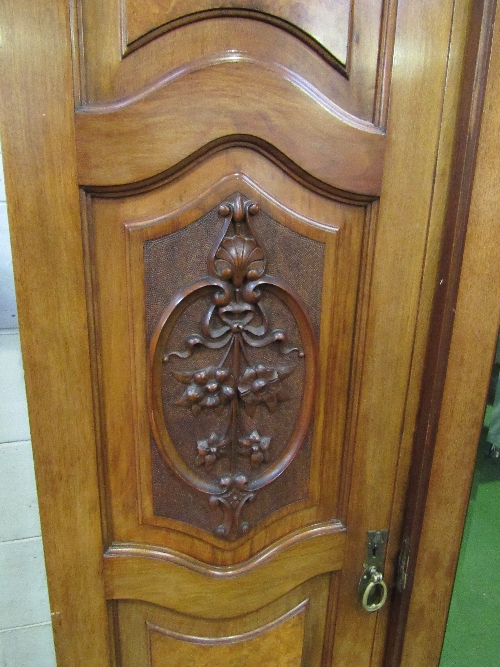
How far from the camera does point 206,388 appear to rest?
0.67 m

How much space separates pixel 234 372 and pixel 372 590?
471 mm

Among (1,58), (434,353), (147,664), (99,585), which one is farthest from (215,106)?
(147,664)

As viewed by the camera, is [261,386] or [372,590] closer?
[261,386]

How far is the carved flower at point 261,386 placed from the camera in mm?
679

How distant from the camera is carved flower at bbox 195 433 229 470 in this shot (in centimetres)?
69

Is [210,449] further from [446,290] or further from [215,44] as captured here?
[215,44]

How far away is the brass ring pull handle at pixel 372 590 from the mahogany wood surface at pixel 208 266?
0.07 ft

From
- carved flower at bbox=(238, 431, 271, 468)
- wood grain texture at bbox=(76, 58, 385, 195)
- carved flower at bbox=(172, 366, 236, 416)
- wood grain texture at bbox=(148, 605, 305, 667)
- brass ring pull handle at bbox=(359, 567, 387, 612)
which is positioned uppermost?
wood grain texture at bbox=(76, 58, 385, 195)

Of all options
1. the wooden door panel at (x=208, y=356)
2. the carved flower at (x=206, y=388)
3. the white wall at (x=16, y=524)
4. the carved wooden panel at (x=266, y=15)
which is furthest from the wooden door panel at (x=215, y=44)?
the carved flower at (x=206, y=388)

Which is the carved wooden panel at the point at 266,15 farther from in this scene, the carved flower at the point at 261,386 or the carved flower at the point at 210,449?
the carved flower at the point at 210,449

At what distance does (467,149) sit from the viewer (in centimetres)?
64

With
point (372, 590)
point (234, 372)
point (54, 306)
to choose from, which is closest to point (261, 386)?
point (234, 372)

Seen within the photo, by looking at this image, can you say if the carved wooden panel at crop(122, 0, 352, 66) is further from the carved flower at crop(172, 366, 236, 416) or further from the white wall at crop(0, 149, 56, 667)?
the carved flower at crop(172, 366, 236, 416)

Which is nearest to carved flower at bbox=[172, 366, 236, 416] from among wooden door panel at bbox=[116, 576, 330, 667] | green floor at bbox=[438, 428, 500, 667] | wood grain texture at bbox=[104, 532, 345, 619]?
wood grain texture at bbox=[104, 532, 345, 619]
